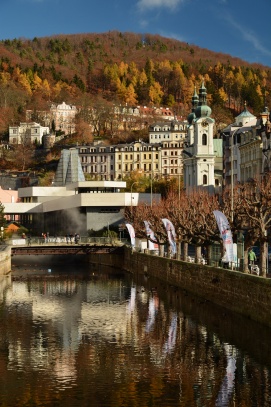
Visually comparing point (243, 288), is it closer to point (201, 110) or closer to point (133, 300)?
point (133, 300)

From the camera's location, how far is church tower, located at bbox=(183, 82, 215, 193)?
482 feet

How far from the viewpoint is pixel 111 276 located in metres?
86.1

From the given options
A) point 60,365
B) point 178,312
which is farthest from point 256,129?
point 60,365

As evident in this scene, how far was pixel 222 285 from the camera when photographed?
49.8 meters

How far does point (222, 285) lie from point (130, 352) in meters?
12.9

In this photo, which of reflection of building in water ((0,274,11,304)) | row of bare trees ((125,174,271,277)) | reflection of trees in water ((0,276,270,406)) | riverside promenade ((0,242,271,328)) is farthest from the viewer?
reflection of building in water ((0,274,11,304))

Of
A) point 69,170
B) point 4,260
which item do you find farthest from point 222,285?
point 69,170

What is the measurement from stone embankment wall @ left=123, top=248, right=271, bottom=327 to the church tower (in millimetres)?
71093

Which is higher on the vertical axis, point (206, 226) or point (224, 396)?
point (206, 226)

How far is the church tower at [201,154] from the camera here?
5782 inches

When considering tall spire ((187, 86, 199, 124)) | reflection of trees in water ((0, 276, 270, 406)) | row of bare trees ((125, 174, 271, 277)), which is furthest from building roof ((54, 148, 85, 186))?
reflection of trees in water ((0, 276, 270, 406))

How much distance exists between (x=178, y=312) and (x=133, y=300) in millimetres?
9436

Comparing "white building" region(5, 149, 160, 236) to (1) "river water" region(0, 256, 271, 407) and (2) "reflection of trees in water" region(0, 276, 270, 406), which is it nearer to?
(1) "river water" region(0, 256, 271, 407)

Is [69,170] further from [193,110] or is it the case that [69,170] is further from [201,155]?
[193,110]
